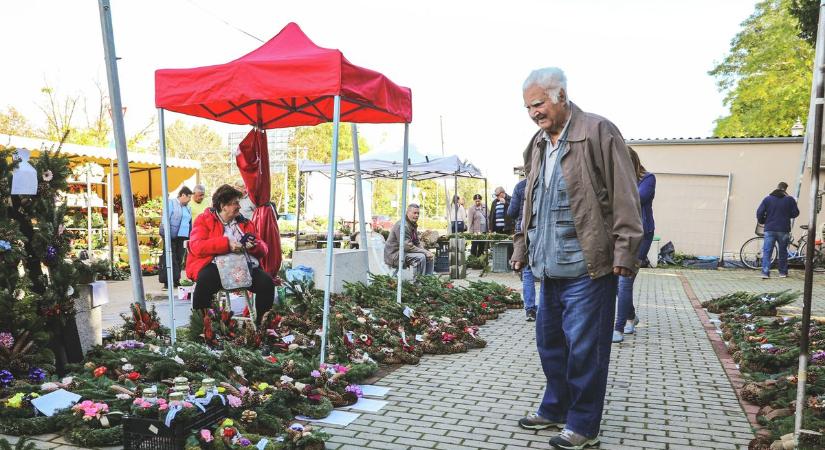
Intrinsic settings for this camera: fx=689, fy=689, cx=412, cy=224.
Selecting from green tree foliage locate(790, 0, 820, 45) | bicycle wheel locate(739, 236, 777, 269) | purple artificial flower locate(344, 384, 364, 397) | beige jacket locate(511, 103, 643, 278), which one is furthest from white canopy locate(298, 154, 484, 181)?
beige jacket locate(511, 103, 643, 278)

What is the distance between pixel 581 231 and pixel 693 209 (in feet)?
53.1

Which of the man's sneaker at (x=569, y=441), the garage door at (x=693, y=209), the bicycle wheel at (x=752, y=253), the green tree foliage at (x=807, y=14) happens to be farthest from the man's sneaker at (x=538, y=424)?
the garage door at (x=693, y=209)

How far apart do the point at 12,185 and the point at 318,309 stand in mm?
3332

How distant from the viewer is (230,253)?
6.06 m

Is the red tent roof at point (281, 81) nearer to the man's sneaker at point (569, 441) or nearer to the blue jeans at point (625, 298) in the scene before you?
the blue jeans at point (625, 298)

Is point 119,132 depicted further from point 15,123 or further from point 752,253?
point 15,123

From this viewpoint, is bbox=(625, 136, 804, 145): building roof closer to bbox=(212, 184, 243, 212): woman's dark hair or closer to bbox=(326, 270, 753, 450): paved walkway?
bbox=(326, 270, 753, 450): paved walkway

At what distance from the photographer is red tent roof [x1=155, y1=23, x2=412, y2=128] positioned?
5199mm

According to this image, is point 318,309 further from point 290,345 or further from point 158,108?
point 158,108

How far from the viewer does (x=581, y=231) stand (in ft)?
11.6

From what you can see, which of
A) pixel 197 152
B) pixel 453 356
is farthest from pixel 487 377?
pixel 197 152

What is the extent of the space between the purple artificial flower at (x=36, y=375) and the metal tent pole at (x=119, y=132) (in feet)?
5.74

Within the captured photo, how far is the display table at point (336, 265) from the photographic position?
351 inches

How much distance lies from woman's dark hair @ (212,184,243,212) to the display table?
8.85ft
